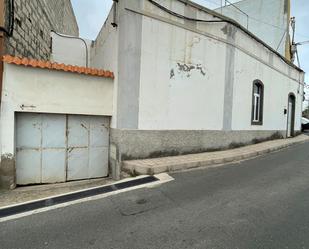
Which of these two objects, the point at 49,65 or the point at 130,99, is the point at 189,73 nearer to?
the point at 130,99

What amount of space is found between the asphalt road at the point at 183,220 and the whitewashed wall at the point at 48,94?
3.12m

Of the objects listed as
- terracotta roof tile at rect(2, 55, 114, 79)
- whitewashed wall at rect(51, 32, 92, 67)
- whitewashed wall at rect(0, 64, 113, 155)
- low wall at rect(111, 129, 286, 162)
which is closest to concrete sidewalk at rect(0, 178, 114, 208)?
whitewashed wall at rect(0, 64, 113, 155)

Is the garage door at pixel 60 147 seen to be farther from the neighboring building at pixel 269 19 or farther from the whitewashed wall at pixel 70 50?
the neighboring building at pixel 269 19

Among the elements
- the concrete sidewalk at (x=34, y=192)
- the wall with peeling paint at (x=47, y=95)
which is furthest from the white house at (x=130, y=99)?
the concrete sidewalk at (x=34, y=192)

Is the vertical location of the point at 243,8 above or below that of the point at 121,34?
above

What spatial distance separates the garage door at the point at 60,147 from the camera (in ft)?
22.5

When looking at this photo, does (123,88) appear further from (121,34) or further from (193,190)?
(193,190)

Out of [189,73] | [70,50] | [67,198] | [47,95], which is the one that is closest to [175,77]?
[189,73]

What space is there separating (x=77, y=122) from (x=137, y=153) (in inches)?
78.9

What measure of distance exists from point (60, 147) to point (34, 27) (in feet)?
14.7

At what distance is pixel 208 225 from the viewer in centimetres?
383

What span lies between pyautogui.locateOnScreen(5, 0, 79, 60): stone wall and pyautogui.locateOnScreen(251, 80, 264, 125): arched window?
9.19 m

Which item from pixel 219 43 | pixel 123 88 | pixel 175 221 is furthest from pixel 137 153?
pixel 219 43

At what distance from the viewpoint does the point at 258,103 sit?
1223 cm
